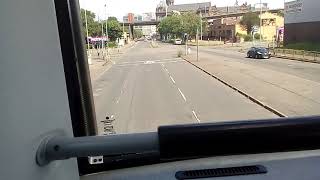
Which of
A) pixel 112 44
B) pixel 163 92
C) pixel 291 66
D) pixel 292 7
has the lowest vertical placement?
pixel 163 92

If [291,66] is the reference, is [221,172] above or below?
below

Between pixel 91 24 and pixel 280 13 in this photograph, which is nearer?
pixel 91 24

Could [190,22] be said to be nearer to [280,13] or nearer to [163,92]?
[280,13]

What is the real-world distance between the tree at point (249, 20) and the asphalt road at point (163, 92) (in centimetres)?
96

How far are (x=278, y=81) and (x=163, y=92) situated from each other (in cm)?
321

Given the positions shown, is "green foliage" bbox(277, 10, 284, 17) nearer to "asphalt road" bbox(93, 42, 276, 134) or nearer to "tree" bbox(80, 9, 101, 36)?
"tree" bbox(80, 9, 101, 36)

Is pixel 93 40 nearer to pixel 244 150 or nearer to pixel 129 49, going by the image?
pixel 129 49

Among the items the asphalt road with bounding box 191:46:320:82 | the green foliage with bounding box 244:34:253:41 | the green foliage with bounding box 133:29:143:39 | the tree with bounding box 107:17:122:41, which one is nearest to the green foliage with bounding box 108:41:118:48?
the tree with bounding box 107:17:122:41

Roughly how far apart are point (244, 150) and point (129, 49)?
9.56ft

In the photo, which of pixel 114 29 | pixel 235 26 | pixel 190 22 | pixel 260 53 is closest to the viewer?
pixel 114 29

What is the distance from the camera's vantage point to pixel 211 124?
1.22 meters

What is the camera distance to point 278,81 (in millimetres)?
4727

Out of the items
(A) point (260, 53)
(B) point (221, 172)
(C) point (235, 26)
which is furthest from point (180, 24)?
(B) point (221, 172)

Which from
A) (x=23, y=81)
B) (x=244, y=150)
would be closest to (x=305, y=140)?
(x=244, y=150)
